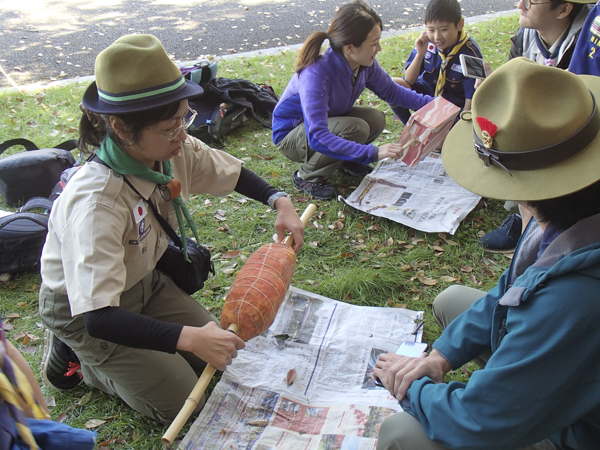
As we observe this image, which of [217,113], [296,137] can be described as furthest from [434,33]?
[217,113]

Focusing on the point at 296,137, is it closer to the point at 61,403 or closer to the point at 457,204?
the point at 457,204

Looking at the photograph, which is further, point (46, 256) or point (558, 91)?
point (46, 256)

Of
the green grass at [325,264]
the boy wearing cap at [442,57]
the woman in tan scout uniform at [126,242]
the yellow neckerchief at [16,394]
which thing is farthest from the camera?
the boy wearing cap at [442,57]

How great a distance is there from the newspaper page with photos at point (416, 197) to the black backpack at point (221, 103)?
192cm

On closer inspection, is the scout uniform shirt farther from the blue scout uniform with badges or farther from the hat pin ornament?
the blue scout uniform with badges

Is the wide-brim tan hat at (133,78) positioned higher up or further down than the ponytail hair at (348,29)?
higher up

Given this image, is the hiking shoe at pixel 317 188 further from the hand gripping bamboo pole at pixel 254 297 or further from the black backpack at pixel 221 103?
the hand gripping bamboo pole at pixel 254 297

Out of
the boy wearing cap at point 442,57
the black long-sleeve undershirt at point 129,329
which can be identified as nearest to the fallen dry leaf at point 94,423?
the black long-sleeve undershirt at point 129,329

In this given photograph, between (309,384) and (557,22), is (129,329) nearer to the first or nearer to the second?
(309,384)

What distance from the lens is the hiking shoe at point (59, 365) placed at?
9.12 ft

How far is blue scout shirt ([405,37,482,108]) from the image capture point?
471cm

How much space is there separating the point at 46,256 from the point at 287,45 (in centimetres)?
766

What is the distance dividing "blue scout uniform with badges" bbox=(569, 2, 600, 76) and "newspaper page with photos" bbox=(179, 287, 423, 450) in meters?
2.16

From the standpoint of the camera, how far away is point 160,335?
2064mm
